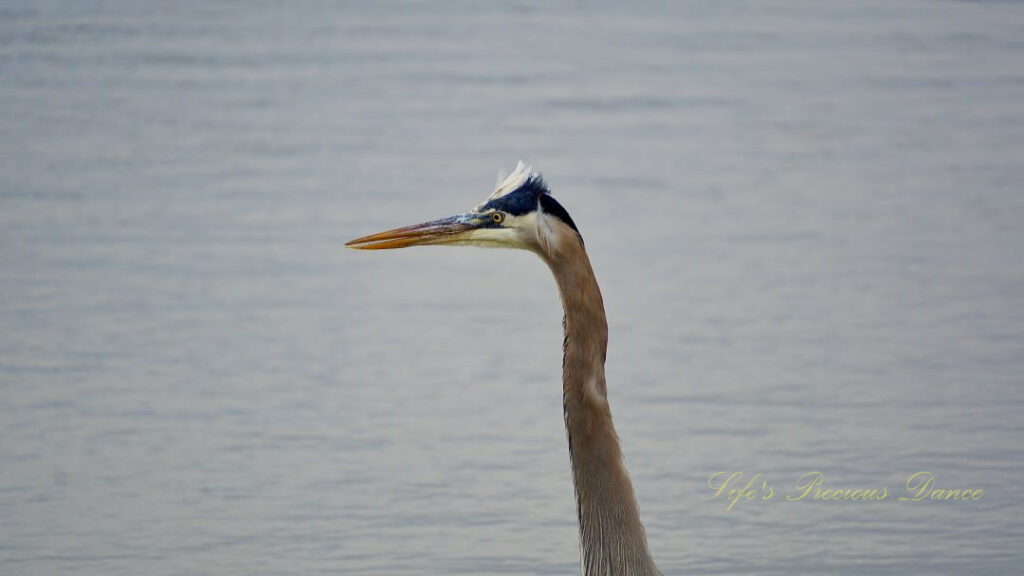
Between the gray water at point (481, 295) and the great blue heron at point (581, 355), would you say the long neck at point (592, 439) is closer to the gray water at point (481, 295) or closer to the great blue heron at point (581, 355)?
the great blue heron at point (581, 355)

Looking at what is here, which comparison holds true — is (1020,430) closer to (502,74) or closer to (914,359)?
(914,359)

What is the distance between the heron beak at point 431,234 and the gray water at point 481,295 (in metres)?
1.49

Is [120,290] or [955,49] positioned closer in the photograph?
[120,290]

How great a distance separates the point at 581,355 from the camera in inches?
169

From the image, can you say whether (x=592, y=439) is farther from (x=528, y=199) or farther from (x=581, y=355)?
(x=528, y=199)

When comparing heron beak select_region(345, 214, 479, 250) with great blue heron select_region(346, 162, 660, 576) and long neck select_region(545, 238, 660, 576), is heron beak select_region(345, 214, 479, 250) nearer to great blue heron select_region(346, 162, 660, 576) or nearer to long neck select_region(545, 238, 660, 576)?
great blue heron select_region(346, 162, 660, 576)

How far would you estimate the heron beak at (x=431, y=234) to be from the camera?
175 inches

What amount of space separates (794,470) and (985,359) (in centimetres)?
153

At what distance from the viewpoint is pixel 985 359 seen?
24.7 feet

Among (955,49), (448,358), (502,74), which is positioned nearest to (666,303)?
(448,358)

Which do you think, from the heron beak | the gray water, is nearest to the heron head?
the heron beak

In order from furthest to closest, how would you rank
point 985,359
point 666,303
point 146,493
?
point 666,303 < point 985,359 < point 146,493

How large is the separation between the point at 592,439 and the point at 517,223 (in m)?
0.58

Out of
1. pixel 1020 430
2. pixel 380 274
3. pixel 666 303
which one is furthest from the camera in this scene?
pixel 380 274
